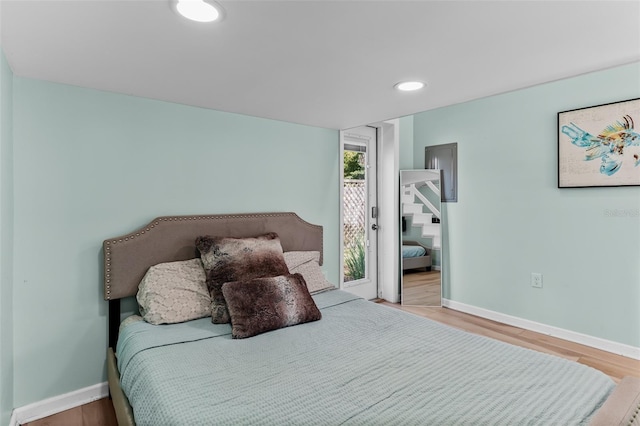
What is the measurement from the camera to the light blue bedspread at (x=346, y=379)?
1.22 m

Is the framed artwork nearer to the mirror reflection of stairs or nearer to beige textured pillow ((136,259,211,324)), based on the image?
the mirror reflection of stairs

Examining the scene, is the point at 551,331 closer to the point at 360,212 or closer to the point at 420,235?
the point at 420,235

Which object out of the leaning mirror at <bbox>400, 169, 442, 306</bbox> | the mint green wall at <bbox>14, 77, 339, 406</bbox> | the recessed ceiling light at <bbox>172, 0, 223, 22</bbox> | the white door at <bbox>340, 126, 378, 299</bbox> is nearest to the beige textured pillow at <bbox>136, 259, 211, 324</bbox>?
the mint green wall at <bbox>14, 77, 339, 406</bbox>

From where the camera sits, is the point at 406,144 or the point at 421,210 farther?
the point at 406,144

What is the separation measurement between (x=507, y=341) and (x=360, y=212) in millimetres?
1953

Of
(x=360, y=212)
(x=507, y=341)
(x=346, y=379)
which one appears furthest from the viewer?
(x=360, y=212)

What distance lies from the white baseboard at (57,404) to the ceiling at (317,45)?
189 cm

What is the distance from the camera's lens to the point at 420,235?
14.0 feet

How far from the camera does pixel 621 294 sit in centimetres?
285

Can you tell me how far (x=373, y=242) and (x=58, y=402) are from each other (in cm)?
321

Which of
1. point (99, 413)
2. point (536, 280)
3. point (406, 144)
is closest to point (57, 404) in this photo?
point (99, 413)

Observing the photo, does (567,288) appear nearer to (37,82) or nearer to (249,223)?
(249,223)

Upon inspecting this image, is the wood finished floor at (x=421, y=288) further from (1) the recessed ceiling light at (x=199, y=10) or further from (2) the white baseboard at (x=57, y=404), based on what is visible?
(1) the recessed ceiling light at (x=199, y=10)

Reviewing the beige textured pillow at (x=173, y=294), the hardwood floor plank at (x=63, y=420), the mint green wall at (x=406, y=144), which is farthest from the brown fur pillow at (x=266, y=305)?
the mint green wall at (x=406, y=144)
